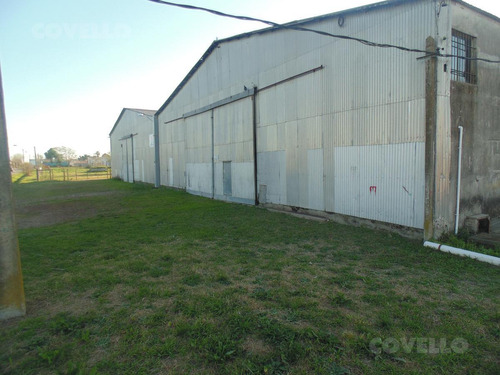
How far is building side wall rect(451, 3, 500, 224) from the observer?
24.3ft

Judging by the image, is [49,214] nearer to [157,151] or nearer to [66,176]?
[157,151]

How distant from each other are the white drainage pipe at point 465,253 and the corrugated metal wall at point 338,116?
2.48ft

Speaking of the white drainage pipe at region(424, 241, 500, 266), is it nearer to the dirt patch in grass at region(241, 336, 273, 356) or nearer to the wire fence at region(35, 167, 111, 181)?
the dirt patch in grass at region(241, 336, 273, 356)

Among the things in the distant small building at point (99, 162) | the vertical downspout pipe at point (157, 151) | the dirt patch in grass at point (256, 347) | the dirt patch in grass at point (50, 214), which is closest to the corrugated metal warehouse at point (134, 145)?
the vertical downspout pipe at point (157, 151)

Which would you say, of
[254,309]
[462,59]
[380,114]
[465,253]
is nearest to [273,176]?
[380,114]

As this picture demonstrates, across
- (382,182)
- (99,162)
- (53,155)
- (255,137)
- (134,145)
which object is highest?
(53,155)

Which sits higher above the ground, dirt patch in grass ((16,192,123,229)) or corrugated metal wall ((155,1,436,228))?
corrugated metal wall ((155,1,436,228))

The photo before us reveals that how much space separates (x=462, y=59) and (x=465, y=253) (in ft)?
16.6

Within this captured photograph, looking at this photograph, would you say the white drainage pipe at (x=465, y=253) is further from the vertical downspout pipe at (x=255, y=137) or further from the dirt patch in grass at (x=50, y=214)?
the dirt patch in grass at (x=50, y=214)

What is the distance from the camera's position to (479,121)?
8.03 m

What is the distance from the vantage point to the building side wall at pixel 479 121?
739 centimetres
